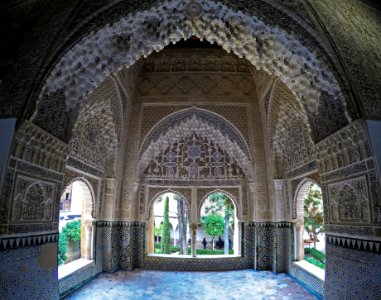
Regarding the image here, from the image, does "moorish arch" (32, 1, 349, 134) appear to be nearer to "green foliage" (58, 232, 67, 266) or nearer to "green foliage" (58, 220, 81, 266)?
"green foliage" (58, 232, 67, 266)

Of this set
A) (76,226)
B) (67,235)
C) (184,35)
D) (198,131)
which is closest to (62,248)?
(67,235)

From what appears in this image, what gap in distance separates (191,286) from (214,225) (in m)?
10.7

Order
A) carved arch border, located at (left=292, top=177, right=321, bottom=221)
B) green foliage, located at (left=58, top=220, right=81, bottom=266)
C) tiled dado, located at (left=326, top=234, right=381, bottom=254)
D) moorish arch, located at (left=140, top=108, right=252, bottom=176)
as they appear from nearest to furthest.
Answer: tiled dado, located at (left=326, top=234, right=381, bottom=254)
carved arch border, located at (left=292, top=177, right=321, bottom=221)
moorish arch, located at (left=140, top=108, right=252, bottom=176)
green foliage, located at (left=58, top=220, right=81, bottom=266)

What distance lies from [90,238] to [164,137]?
3.29m

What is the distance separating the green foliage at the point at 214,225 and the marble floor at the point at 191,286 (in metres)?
9.05

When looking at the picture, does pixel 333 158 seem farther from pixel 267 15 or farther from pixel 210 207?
pixel 210 207

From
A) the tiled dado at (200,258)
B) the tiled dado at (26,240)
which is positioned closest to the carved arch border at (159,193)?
the tiled dado at (200,258)

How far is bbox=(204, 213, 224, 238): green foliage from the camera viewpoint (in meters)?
16.8

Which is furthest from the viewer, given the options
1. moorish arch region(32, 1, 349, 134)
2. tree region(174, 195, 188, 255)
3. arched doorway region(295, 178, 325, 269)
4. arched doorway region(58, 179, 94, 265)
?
tree region(174, 195, 188, 255)

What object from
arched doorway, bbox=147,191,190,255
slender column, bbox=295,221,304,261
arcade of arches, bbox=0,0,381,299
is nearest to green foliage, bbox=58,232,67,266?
arched doorway, bbox=147,191,190,255

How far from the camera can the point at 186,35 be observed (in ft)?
15.2

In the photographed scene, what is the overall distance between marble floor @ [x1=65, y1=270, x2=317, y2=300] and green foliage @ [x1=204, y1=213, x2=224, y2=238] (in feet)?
29.7

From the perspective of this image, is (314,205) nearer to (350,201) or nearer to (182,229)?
(182,229)

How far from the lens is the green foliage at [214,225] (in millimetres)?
16781
